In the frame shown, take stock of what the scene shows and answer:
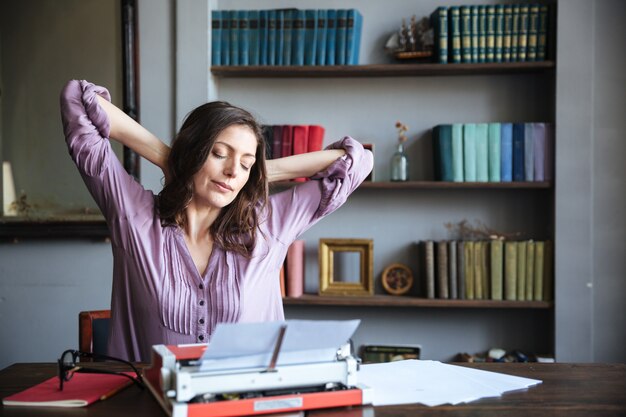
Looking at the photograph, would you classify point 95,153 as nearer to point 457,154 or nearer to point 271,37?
point 271,37

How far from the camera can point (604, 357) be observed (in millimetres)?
3137

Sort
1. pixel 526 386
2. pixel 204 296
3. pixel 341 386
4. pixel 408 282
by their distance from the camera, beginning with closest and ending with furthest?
pixel 341 386 → pixel 526 386 → pixel 204 296 → pixel 408 282

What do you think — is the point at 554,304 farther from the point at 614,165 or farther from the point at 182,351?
the point at 182,351

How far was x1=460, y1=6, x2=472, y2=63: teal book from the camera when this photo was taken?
3129 millimetres

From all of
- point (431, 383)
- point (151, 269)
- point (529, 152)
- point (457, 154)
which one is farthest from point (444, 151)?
point (431, 383)

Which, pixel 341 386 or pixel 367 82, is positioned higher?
pixel 367 82

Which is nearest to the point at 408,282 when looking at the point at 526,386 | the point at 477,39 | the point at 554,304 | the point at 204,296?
the point at 554,304

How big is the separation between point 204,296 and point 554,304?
1.92 meters

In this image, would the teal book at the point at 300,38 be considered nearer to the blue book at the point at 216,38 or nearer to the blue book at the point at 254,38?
the blue book at the point at 254,38

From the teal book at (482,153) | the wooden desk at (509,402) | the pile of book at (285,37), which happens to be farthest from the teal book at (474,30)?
the wooden desk at (509,402)

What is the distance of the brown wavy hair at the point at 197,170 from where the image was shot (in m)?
1.81

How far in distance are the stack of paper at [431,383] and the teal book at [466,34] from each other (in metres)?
1.95

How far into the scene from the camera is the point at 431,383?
1.35 m

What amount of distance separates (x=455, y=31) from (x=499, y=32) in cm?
20
